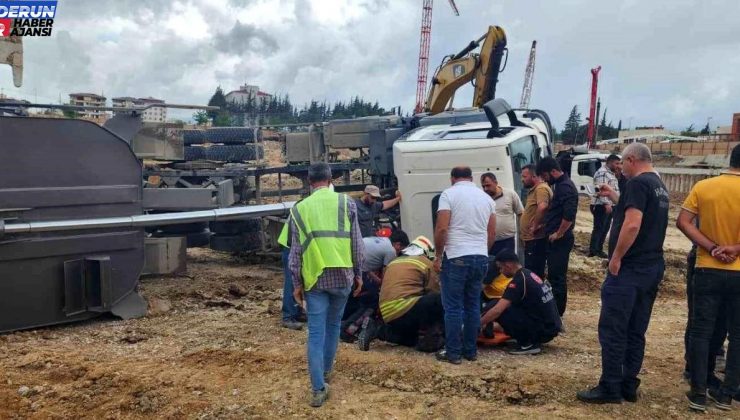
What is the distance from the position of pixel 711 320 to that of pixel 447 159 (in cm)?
331

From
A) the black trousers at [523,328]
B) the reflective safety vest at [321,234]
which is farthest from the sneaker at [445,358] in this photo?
the reflective safety vest at [321,234]

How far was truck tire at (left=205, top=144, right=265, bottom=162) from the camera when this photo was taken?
9.74 m

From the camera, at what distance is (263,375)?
4555 mm

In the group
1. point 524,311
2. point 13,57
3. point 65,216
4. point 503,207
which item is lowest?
point 524,311

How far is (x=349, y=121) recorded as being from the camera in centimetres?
927

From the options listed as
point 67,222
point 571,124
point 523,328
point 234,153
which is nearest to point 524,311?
point 523,328

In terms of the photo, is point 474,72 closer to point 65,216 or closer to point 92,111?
point 92,111

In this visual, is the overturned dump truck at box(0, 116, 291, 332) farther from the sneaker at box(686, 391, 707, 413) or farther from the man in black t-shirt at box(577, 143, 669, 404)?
the sneaker at box(686, 391, 707, 413)

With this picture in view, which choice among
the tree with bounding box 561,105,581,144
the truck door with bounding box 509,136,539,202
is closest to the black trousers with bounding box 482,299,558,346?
the truck door with bounding box 509,136,539,202

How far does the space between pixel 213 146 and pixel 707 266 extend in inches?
302

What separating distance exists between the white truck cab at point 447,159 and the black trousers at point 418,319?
5.73 feet

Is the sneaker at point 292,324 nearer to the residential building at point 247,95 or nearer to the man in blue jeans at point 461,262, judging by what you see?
the man in blue jeans at point 461,262

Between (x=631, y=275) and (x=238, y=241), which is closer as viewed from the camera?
(x=631, y=275)

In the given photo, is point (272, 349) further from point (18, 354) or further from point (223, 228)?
point (223, 228)
